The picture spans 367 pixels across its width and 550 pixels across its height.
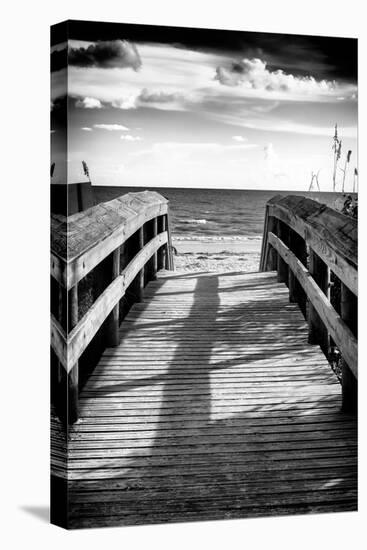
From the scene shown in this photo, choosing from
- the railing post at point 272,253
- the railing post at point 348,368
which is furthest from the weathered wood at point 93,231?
the railing post at point 348,368

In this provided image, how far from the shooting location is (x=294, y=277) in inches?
165

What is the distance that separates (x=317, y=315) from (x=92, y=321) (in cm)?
130

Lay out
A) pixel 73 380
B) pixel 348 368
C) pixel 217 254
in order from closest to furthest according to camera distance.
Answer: pixel 73 380 → pixel 348 368 → pixel 217 254

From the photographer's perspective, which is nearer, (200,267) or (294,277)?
(200,267)

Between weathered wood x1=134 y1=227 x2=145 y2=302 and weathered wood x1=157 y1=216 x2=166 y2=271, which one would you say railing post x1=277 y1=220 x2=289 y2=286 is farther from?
weathered wood x1=134 y1=227 x2=145 y2=302

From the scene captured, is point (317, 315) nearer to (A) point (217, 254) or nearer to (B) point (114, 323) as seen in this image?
(A) point (217, 254)

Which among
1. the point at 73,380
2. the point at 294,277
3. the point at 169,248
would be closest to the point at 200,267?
the point at 169,248

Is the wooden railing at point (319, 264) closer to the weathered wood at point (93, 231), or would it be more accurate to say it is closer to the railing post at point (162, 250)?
the railing post at point (162, 250)

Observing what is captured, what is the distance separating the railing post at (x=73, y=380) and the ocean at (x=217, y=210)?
0.51 m

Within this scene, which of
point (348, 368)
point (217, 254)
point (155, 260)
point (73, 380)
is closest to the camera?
point (73, 380)

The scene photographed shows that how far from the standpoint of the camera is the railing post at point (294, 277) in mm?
4133

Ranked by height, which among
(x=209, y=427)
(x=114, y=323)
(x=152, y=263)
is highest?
(x=152, y=263)

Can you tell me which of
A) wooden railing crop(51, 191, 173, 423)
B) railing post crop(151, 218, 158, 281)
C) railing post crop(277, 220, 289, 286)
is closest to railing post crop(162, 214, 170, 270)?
wooden railing crop(51, 191, 173, 423)

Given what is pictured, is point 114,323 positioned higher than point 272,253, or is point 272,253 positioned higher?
point 272,253
